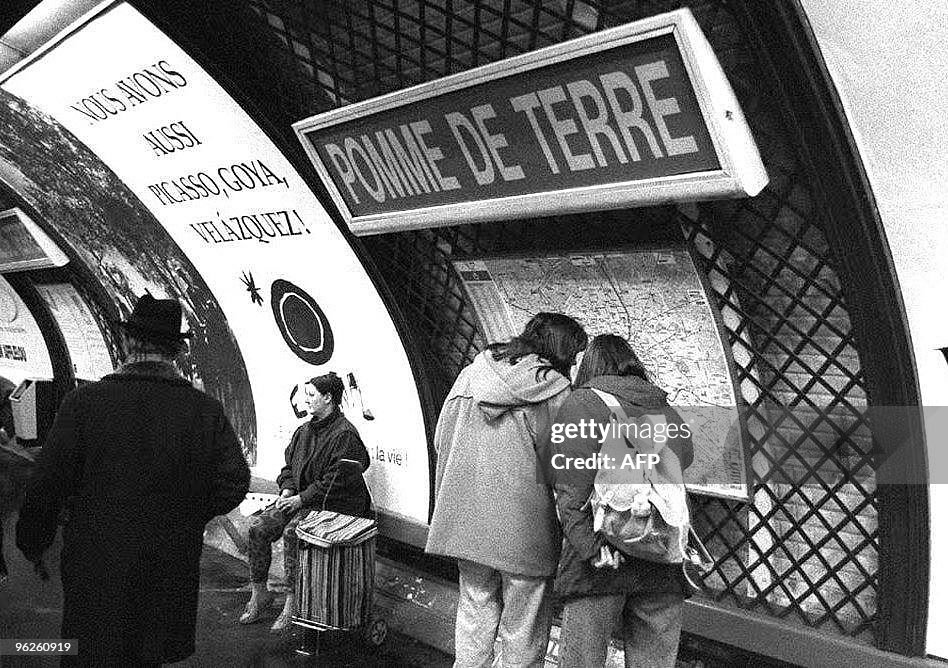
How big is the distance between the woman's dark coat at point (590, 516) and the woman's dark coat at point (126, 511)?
3.86 ft

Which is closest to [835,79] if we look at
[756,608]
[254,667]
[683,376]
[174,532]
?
[683,376]

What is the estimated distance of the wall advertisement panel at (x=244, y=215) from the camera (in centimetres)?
475

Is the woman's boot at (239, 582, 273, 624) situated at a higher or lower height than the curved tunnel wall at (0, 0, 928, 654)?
lower

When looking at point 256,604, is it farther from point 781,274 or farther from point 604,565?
point 781,274

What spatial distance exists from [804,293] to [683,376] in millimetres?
676

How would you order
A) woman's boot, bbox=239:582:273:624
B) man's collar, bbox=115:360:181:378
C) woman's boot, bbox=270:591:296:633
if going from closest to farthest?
man's collar, bbox=115:360:181:378
woman's boot, bbox=270:591:296:633
woman's boot, bbox=239:582:273:624

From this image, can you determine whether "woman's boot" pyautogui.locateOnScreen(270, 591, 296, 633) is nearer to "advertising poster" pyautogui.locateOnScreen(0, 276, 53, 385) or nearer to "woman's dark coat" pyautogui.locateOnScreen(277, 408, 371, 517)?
"woman's dark coat" pyautogui.locateOnScreen(277, 408, 371, 517)

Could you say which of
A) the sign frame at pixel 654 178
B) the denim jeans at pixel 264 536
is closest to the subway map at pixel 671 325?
the sign frame at pixel 654 178

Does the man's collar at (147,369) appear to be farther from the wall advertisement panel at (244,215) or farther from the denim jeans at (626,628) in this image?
the wall advertisement panel at (244,215)

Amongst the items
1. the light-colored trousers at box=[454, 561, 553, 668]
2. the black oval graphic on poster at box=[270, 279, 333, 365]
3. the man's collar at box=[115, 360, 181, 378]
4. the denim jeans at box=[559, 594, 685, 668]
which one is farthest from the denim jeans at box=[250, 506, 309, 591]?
the denim jeans at box=[559, 594, 685, 668]

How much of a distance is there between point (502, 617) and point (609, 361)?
113 centimetres

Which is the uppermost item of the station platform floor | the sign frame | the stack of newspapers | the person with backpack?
the sign frame

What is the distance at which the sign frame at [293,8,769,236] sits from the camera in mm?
2586

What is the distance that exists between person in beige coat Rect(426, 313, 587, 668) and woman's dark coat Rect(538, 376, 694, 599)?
0.33 m
